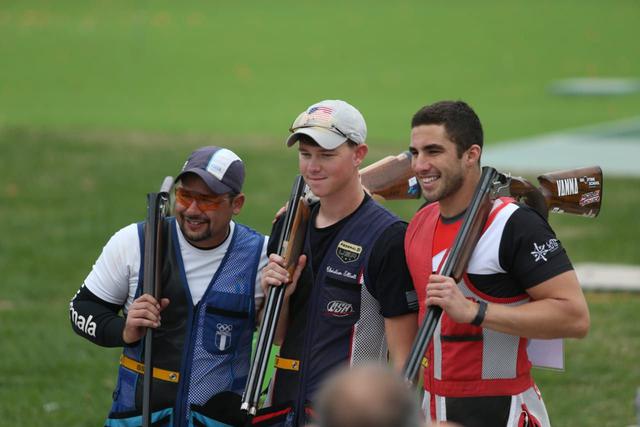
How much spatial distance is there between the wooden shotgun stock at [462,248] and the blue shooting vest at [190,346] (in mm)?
1064

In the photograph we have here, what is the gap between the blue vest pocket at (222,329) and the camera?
6.05 meters

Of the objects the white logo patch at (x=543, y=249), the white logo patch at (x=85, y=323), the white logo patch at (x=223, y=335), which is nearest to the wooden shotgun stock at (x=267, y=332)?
the white logo patch at (x=223, y=335)

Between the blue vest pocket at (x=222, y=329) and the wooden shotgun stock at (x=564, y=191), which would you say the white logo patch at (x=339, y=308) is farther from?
the wooden shotgun stock at (x=564, y=191)

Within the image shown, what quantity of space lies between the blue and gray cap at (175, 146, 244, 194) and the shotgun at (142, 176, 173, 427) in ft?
0.64

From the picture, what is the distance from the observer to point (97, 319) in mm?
6094

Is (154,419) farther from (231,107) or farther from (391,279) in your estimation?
(231,107)

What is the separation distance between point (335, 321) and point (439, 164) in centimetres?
89

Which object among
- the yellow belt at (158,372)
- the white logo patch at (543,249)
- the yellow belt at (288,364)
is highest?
the white logo patch at (543,249)

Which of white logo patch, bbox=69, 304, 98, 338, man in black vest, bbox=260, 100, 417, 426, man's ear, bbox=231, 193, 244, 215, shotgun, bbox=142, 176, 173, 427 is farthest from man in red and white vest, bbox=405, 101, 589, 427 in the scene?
white logo patch, bbox=69, 304, 98, 338

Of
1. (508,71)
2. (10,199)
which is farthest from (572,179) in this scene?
(508,71)

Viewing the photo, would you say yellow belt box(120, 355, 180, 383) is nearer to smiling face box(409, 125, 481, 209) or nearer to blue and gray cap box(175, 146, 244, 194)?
blue and gray cap box(175, 146, 244, 194)

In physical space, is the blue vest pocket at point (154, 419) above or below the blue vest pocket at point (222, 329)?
below

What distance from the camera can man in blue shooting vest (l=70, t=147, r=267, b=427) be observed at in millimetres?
6023

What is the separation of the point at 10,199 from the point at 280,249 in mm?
12675
